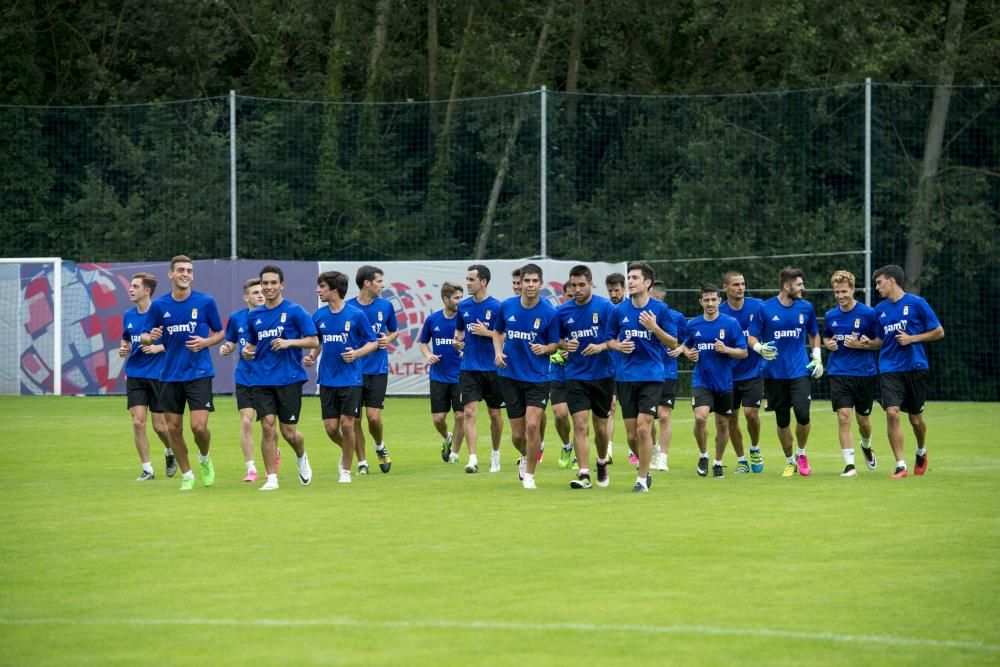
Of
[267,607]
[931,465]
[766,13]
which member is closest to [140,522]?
[267,607]

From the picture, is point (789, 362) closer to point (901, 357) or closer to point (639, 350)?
point (901, 357)

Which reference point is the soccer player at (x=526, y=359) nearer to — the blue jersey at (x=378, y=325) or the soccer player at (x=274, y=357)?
the soccer player at (x=274, y=357)

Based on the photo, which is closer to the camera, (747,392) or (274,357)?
(274,357)

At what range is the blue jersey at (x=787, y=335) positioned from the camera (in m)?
17.4

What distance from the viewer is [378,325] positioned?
18.1m

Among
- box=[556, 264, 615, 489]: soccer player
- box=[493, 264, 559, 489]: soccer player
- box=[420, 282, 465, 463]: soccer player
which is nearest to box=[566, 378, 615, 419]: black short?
box=[556, 264, 615, 489]: soccer player

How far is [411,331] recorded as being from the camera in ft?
107

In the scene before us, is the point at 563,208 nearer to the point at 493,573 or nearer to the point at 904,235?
the point at 904,235

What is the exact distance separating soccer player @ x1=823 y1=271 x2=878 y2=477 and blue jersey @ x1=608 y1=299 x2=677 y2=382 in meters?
2.67

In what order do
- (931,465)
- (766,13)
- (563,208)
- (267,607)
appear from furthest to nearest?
(766,13)
(563,208)
(931,465)
(267,607)

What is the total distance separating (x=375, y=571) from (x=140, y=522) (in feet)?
11.2

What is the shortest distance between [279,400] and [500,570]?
5.61 meters

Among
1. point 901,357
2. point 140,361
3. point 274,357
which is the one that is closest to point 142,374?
point 140,361

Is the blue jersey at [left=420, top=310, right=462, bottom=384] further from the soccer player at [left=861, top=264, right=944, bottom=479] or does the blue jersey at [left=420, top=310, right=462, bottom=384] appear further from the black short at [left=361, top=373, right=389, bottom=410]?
the soccer player at [left=861, top=264, right=944, bottom=479]
